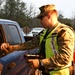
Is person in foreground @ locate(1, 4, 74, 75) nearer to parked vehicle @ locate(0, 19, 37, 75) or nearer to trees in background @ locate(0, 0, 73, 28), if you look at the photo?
parked vehicle @ locate(0, 19, 37, 75)

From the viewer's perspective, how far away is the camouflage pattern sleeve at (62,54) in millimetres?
3480

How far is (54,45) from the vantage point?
3652 millimetres

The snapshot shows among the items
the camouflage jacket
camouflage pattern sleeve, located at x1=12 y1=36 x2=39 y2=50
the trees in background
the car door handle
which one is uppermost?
the camouflage jacket

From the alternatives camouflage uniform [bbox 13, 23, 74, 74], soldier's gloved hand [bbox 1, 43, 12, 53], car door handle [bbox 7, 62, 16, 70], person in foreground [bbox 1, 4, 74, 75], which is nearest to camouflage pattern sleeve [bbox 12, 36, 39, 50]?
soldier's gloved hand [bbox 1, 43, 12, 53]

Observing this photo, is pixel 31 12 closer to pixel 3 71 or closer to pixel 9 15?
pixel 9 15

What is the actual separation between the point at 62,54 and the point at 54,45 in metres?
0.21

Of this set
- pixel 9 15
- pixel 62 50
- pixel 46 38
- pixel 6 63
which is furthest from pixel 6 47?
pixel 9 15

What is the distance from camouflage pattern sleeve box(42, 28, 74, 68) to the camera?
3.48 meters

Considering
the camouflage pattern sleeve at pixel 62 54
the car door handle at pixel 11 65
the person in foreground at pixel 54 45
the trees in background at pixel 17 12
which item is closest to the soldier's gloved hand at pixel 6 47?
the car door handle at pixel 11 65

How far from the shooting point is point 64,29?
3662mm

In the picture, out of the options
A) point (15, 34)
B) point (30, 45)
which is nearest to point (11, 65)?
point (30, 45)

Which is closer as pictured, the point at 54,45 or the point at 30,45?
the point at 54,45

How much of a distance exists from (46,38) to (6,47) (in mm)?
846

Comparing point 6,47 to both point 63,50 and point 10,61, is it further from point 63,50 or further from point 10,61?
point 63,50
